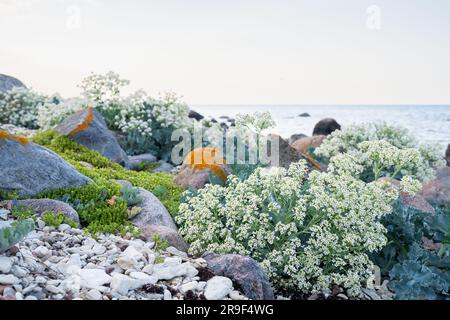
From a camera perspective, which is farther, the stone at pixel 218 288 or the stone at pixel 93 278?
the stone at pixel 218 288

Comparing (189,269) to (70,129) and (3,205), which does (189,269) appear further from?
(70,129)

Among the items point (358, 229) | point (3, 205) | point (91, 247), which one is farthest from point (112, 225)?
point (358, 229)

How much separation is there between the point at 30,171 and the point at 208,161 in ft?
8.52

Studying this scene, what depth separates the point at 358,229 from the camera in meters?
5.04

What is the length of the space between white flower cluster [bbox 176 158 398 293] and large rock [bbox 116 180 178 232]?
586 mm

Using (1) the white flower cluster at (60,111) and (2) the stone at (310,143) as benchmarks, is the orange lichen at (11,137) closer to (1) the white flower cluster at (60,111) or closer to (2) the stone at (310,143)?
(1) the white flower cluster at (60,111)

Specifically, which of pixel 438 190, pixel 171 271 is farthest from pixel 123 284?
pixel 438 190

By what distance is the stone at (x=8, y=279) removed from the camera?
11.8 feet

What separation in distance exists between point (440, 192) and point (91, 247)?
731 cm

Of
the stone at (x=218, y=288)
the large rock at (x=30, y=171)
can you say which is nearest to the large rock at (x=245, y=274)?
the stone at (x=218, y=288)

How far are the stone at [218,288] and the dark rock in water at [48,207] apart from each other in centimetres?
181

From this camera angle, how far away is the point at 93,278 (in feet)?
13.1

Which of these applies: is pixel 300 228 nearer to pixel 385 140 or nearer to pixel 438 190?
pixel 385 140
